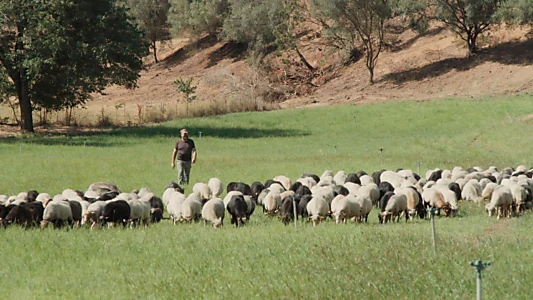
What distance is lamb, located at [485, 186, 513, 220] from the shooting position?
57.7 ft

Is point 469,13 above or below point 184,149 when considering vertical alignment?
above

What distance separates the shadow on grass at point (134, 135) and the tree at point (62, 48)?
2.76 meters

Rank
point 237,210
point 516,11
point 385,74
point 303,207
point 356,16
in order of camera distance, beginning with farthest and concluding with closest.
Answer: point 385,74 → point 356,16 → point 516,11 → point 303,207 → point 237,210

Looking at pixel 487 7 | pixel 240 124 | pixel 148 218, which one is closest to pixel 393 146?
pixel 240 124

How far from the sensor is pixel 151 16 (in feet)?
313

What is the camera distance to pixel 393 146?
37062 millimetres

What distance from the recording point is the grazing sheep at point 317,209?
17.4m

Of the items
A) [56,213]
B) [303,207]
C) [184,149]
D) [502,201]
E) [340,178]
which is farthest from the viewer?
[184,149]

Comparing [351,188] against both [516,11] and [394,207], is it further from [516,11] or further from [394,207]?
[516,11]

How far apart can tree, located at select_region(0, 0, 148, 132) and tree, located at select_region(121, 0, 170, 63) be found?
157ft

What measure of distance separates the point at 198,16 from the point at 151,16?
28.5 ft

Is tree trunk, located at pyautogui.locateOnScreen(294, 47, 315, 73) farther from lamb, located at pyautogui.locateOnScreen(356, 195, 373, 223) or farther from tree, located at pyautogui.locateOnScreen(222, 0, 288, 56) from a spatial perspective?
lamb, located at pyautogui.locateOnScreen(356, 195, 373, 223)

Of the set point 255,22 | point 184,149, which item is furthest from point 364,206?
point 255,22

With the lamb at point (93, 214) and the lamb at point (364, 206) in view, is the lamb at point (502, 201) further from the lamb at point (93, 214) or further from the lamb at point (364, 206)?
the lamb at point (93, 214)
